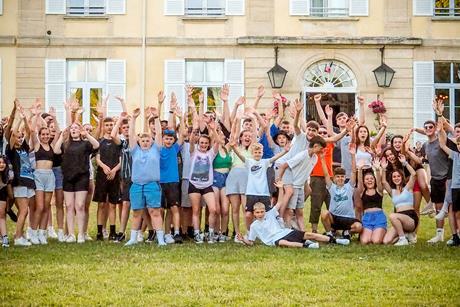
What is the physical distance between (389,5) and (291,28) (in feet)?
8.74

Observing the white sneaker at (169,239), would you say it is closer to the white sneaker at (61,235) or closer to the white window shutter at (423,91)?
the white sneaker at (61,235)

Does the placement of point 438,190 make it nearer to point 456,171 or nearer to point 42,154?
point 456,171

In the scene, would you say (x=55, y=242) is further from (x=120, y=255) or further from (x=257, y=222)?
(x=257, y=222)

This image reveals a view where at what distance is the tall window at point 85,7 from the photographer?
73.4 feet

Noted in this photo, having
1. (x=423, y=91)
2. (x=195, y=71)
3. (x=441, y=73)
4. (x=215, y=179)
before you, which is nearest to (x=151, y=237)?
(x=215, y=179)

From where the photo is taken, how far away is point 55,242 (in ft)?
37.0

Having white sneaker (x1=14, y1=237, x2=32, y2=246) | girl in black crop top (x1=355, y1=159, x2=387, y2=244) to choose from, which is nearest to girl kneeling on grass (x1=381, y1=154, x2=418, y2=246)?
girl in black crop top (x1=355, y1=159, x2=387, y2=244)

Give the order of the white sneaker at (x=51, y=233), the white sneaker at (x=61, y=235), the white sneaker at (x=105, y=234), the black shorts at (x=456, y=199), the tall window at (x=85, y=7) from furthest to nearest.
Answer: the tall window at (x=85, y=7) < the white sneaker at (x=51, y=233) < the white sneaker at (x=105, y=234) < the white sneaker at (x=61, y=235) < the black shorts at (x=456, y=199)

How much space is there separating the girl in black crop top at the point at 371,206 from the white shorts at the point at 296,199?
33.3 inches

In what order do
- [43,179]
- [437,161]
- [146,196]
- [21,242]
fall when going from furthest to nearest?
[437,161] < [43,179] < [146,196] < [21,242]

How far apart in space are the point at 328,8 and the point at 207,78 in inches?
146

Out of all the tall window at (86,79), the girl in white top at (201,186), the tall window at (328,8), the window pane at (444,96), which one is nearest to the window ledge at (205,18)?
the tall window at (328,8)

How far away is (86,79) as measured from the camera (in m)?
22.5

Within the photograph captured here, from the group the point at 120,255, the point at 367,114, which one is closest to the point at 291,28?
the point at 367,114
